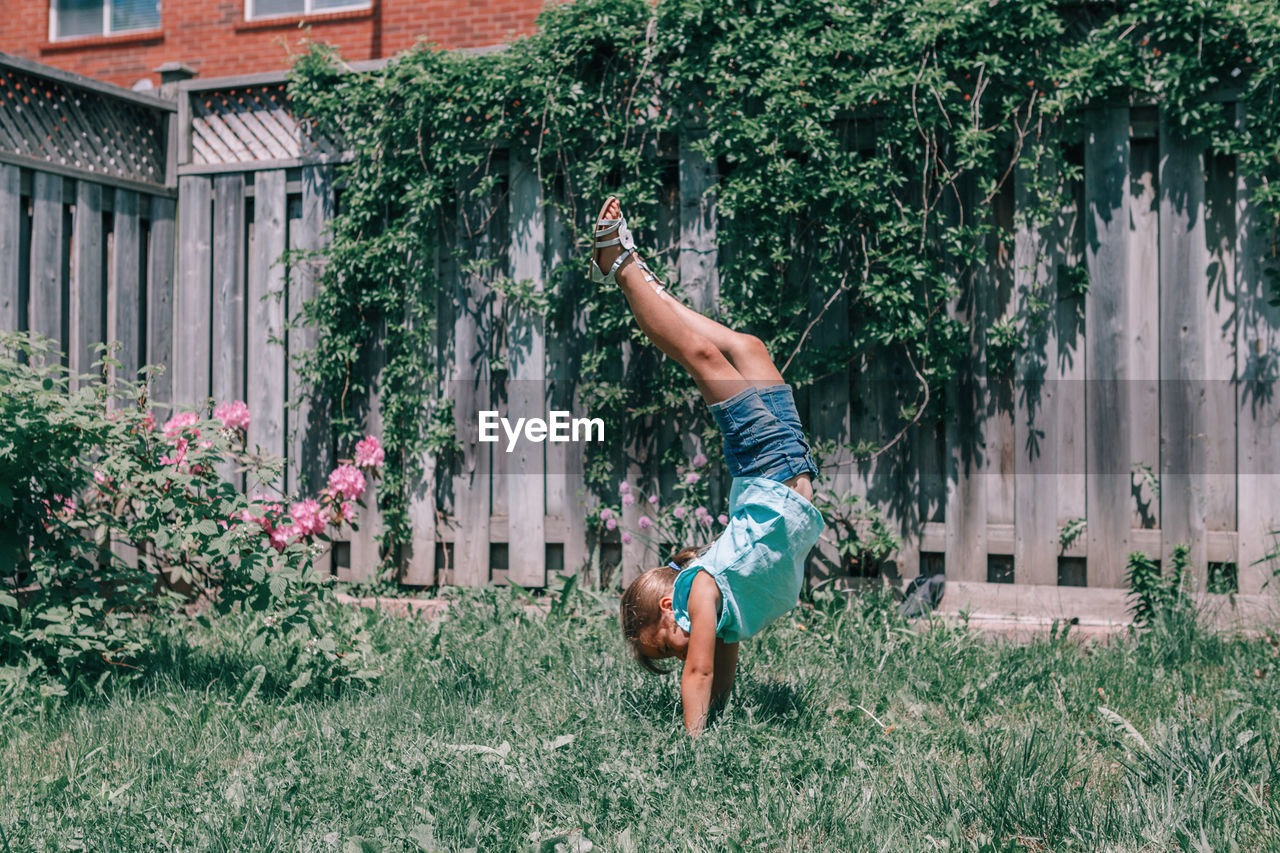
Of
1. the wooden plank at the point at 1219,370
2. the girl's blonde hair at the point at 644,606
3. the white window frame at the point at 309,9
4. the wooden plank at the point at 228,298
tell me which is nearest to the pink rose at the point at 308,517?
the wooden plank at the point at 228,298

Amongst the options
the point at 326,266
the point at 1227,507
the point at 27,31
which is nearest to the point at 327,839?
the point at 326,266

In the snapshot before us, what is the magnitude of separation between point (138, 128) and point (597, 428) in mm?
3086

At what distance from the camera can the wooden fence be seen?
4348 millimetres

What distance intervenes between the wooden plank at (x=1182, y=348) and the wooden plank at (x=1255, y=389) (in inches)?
5.6

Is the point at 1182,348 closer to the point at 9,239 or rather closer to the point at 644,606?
the point at 644,606

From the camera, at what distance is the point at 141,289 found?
18.0ft

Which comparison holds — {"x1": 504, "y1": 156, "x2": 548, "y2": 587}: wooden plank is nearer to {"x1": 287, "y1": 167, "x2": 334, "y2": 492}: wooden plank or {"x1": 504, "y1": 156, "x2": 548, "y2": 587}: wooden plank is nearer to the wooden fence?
the wooden fence

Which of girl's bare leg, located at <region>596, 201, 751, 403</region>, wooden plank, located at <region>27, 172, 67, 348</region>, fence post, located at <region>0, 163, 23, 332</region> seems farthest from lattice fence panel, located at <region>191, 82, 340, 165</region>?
girl's bare leg, located at <region>596, 201, 751, 403</region>

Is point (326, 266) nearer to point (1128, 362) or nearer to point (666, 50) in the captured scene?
point (666, 50)

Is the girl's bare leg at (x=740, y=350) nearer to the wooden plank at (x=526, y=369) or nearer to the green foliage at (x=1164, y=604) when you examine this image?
the wooden plank at (x=526, y=369)

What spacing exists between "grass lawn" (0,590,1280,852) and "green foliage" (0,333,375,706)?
0.19 m

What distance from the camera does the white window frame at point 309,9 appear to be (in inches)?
411

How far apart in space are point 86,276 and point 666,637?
3.75 m

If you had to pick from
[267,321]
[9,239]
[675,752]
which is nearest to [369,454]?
[267,321]
